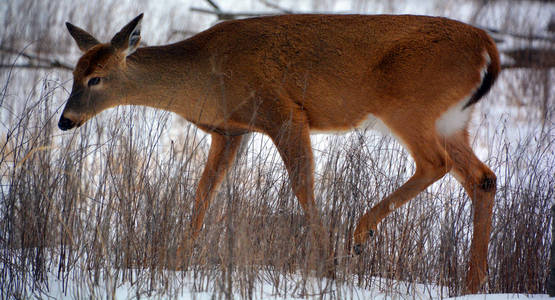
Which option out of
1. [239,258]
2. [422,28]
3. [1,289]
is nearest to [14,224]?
[1,289]

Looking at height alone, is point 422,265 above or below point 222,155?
below

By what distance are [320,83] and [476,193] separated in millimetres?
1473

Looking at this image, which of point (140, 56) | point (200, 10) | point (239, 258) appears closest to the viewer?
point (239, 258)

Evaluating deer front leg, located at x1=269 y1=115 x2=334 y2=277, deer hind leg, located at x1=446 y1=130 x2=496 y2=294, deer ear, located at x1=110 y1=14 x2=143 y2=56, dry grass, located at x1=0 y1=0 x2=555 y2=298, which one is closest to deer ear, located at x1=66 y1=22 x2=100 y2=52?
deer ear, located at x1=110 y1=14 x2=143 y2=56

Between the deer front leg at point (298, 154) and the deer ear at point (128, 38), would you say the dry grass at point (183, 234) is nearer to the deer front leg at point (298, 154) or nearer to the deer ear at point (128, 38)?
the deer front leg at point (298, 154)

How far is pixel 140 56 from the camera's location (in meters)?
4.94

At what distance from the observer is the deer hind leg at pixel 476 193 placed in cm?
410

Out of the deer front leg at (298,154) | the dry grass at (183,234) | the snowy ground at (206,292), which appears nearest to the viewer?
the snowy ground at (206,292)

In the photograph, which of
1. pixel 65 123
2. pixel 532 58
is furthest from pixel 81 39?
pixel 532 58

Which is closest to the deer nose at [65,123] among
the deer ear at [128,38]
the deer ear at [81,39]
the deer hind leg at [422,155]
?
the deer ear at [128,38]

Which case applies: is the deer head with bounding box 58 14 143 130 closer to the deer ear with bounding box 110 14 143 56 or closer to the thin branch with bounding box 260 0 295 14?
the deer ear with bounding box 110 14 143 56

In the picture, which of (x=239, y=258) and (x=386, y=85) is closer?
(x=239, y=258)

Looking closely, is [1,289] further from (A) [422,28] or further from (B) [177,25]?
(B) [177,25]

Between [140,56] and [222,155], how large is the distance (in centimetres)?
108
